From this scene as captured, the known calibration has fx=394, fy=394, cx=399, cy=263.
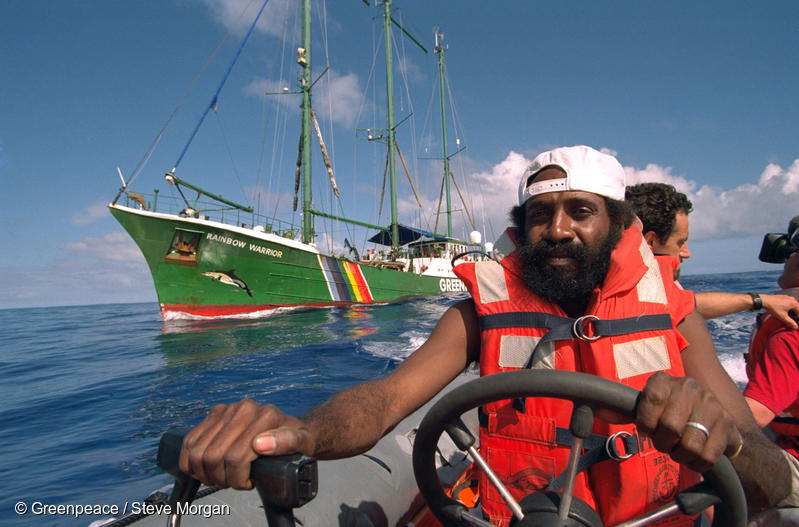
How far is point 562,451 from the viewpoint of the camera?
117 centimetres

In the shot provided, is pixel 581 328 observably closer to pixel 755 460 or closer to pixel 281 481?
pixel 755 460

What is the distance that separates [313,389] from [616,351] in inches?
167

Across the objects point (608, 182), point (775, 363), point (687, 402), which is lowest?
point (775, 363)

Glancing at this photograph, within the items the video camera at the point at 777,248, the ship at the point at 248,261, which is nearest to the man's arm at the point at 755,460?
the video camera at the point at 777,248

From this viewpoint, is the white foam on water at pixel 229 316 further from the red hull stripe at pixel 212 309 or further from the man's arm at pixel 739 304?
the man's arm at pixel 739 304

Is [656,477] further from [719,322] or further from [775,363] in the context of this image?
[719,322]

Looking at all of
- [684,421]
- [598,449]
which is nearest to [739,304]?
[598,449]

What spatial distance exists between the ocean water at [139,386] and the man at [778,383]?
343cm

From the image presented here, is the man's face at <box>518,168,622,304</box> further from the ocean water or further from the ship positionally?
the ship

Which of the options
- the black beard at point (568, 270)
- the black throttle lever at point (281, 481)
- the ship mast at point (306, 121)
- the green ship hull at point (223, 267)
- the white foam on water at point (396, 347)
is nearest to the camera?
the black throttle lever at point (281, 481)

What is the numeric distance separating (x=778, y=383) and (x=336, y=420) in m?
1.92

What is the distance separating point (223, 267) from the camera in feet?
44.9

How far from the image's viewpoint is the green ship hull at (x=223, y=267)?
42.7 feet

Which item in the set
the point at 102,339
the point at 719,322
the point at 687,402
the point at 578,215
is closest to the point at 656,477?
the point at 687,402
